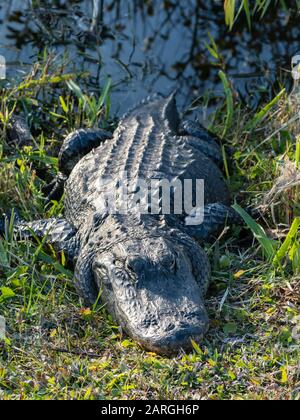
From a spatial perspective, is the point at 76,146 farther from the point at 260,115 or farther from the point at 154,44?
the point at 154,44

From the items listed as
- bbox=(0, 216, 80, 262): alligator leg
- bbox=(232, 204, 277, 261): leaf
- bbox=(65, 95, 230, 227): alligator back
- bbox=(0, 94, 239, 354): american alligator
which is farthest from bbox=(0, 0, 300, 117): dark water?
bbox=(232, 204, 277, 261): leaf

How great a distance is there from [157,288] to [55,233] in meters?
1.04

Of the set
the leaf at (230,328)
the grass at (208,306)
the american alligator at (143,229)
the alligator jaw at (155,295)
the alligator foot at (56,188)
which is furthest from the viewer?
the alligator foot at (56,188)

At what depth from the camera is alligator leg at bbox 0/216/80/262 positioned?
4.66m

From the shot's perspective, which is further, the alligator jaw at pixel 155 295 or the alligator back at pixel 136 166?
the alligator back at pixel 136 166

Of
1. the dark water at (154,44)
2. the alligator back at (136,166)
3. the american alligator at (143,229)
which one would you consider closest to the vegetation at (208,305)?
the american alligator at (143,229)

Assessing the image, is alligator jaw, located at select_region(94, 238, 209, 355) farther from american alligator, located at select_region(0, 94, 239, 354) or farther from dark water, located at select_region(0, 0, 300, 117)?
dark water, located at select_region(0, 0, 300, 117)

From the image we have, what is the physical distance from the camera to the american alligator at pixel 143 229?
3838 mm

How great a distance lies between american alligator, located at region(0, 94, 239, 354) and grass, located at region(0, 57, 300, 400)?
0.39 feet

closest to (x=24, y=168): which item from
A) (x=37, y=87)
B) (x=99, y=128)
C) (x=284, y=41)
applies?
(x=99, y=128)

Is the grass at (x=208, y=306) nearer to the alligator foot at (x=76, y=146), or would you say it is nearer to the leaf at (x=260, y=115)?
the leaf at (x=260, y=115)

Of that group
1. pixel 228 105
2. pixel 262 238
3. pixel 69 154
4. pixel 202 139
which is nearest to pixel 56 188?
pixel 69 154

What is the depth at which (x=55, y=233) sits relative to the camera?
187 inches

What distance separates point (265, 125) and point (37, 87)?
6.47 ft
